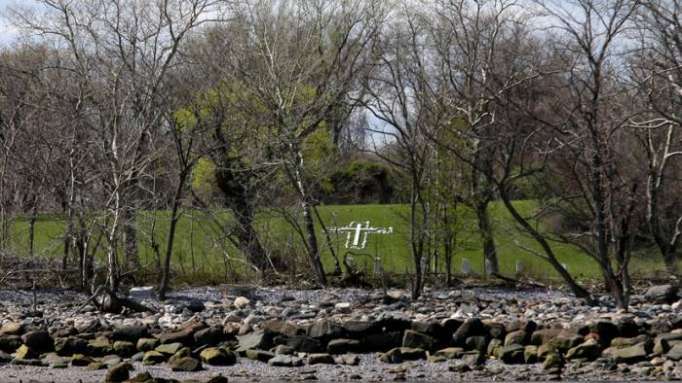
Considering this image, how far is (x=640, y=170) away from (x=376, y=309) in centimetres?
626

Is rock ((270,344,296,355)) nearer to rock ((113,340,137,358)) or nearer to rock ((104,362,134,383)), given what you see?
rock ((113,340,137,358))

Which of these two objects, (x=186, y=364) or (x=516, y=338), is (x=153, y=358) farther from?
(x=516, y=338)

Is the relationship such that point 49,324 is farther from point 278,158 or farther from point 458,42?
point 458,42

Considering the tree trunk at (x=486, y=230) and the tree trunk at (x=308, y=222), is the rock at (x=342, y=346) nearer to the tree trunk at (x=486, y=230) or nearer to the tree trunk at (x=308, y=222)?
the tree trunk at (x=308, y=222)

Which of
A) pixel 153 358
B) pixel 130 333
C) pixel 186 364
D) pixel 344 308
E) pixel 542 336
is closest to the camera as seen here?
pixel 186 364

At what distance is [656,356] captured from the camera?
1270 centimetres

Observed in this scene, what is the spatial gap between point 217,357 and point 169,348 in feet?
2.50

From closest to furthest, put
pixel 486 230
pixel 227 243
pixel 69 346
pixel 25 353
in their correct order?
pixel 25 353 → pixel 69 346 → pixel 486 230 → pixel 227 243

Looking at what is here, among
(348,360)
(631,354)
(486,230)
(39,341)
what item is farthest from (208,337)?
(486,230)

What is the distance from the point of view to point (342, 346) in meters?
13.8

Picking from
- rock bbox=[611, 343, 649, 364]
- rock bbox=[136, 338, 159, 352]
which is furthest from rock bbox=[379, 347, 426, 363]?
rock bbox=[136, 338, 159, 352]

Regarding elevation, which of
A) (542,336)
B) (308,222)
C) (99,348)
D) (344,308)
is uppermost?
(308,222)

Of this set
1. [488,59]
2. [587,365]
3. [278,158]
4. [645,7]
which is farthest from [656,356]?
[278,158]

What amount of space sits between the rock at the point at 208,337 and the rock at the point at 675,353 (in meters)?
5.48
